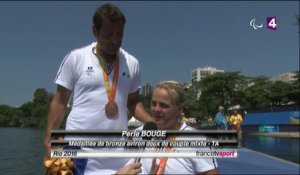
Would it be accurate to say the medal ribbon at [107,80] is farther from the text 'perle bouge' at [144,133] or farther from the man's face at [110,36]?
the text 'perle bouge' at [144,133]

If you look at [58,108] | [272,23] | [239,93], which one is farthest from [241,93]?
[58,108]

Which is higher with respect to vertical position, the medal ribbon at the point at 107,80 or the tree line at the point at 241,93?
the tree line at the point at 241,93

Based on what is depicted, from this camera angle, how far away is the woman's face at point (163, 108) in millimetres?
2010

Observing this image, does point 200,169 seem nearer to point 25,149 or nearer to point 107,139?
point 107,139

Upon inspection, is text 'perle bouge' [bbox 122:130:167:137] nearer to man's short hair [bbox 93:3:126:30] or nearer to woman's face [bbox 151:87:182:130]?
woman's face [bbox 151:87:182:130]

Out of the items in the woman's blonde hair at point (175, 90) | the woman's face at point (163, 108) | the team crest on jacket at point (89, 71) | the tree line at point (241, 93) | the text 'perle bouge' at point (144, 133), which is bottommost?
the text 'perle bouge' at point (144, 133)

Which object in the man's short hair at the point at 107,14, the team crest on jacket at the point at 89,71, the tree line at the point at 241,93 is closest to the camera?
the man's short hair at the point at 107,14

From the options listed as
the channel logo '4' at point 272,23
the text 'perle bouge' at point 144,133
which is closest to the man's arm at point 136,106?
the text 'perle bouge' at point 144,133

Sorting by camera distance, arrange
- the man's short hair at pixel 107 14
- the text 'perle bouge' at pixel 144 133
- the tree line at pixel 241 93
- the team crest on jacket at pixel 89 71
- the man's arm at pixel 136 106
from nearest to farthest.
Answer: the text 'perle bouge' at pixel 144 133 < the man's short hair at pixel 107 14 < the team crest on jacket at pixel 89 71 < the man's arm at pixel 136 106 < the tree line at pixel 241 93

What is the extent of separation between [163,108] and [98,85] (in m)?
0.43

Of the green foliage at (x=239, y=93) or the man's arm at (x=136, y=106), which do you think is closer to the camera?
the man's arm at (x=136, y=106)

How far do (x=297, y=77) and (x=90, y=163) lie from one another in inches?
2592

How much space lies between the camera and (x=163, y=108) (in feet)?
6.63

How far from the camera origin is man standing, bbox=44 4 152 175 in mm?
2227
